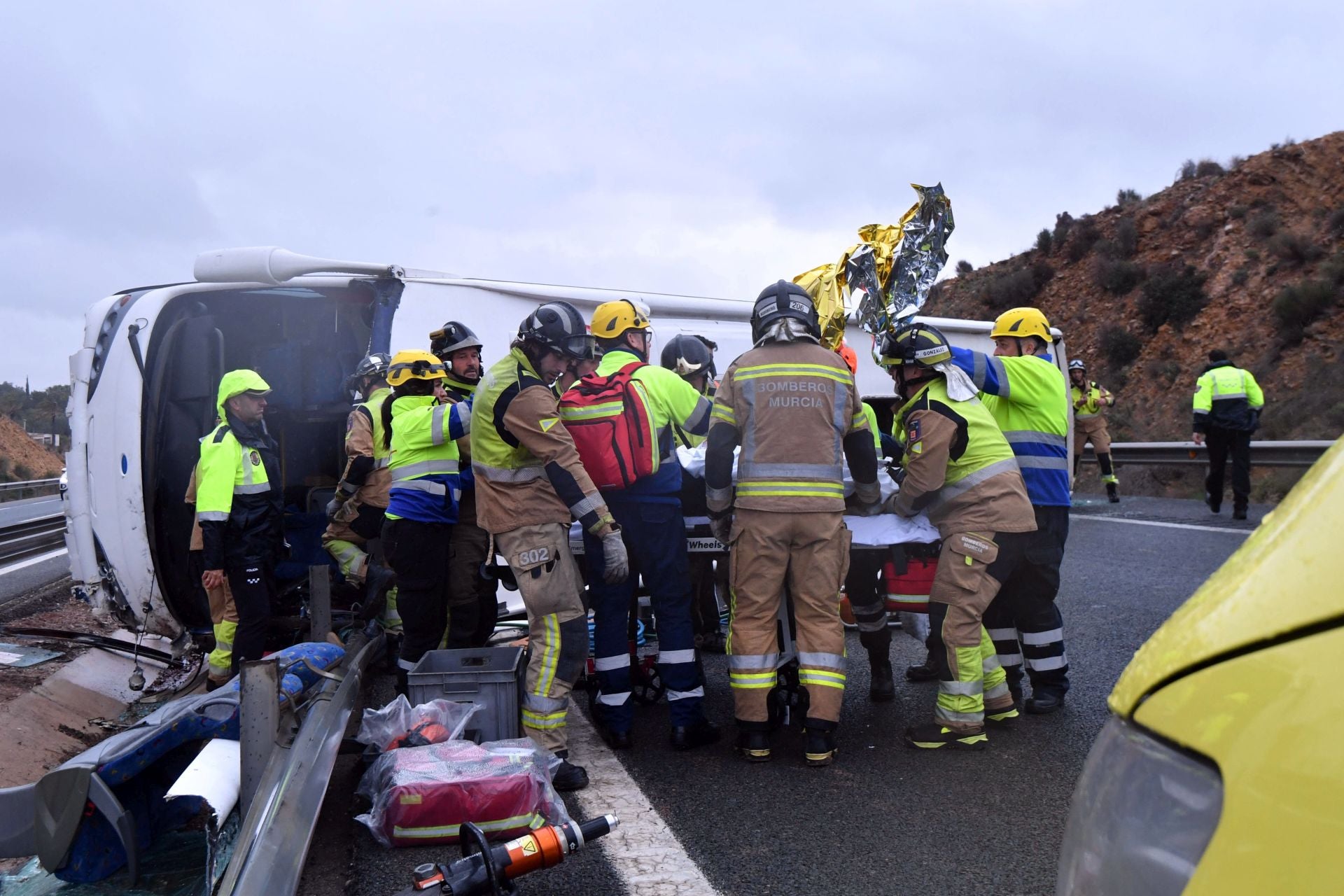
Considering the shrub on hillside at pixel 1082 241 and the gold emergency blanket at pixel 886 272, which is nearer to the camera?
the gold emergency blanket at pixel 886 272

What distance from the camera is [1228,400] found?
1177 cm

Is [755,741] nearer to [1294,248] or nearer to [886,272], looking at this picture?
[886,272]

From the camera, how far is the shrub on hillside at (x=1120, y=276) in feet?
99.2

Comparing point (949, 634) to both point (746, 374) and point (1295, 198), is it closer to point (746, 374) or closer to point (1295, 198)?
point (746, 374)

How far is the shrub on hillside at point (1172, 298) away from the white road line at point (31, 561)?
24.5 m

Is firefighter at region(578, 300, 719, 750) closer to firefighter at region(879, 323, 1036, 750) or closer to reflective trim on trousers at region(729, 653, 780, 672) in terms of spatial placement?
reflective trim on trousers at region(729, 653, 780, 672)

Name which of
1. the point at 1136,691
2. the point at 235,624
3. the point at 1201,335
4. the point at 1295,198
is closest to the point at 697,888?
the point at 1136,691

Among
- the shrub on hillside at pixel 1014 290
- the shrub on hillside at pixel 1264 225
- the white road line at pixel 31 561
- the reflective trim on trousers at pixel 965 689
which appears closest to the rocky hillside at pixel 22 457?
the white road line at pixel 31 561

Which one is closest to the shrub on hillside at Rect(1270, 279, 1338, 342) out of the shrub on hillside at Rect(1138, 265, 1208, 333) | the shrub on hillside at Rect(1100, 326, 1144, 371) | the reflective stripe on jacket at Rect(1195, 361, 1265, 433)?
the shrub on hillside at Rect(1138, 265, 1208, 333)

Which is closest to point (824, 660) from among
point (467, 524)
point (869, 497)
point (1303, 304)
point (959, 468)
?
point (869, 497)

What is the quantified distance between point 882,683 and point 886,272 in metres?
2.23

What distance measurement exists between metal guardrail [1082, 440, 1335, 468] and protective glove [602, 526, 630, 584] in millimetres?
7988

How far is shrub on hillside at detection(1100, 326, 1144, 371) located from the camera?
27.9m

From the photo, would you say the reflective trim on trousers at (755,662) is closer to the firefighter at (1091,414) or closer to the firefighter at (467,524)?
the firefighter at (467,524)
